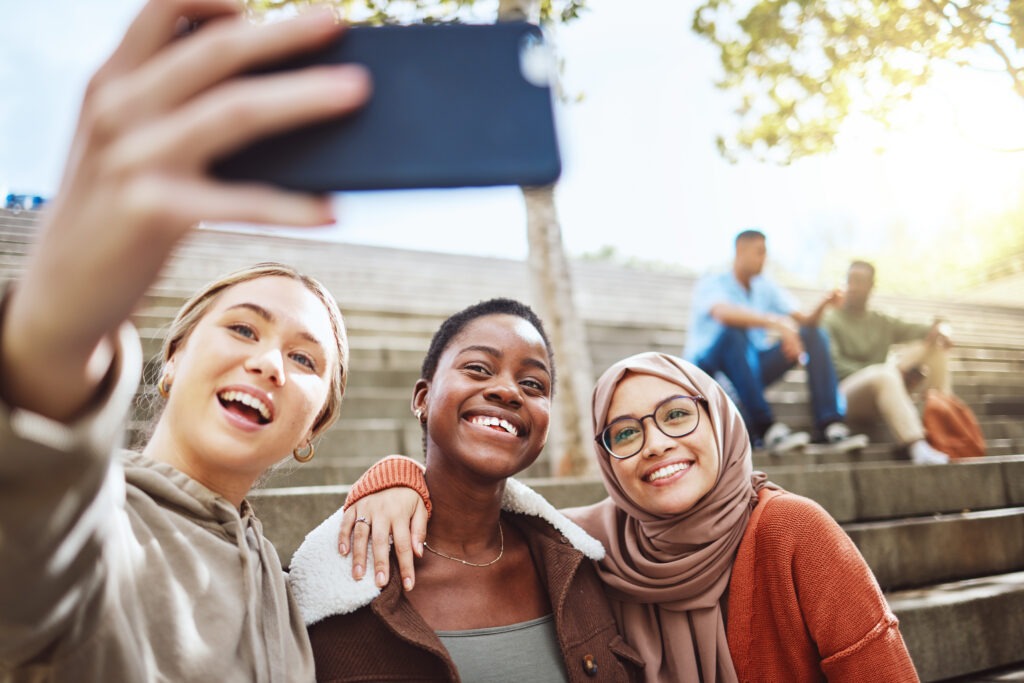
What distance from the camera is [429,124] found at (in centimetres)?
57

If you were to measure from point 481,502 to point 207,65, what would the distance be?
1.77 m

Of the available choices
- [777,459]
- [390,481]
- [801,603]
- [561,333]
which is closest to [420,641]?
[390,481]

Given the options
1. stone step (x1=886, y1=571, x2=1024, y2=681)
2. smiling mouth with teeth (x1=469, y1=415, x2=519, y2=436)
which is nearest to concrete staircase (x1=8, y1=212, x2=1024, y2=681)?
stone step (x1=886, y1=571, x2=1024, y2=681)

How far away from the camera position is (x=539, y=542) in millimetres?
2236

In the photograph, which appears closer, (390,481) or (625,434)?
(390,481)

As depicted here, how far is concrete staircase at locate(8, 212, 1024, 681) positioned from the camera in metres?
3.21

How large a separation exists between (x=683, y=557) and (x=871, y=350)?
4584mm

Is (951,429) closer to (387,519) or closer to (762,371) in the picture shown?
(762,371)

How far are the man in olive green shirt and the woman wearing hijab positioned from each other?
3.93 meters

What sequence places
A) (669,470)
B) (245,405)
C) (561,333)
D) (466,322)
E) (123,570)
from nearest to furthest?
(123,570) → (245,405) → (669,470) → (466,322) → (561,333)

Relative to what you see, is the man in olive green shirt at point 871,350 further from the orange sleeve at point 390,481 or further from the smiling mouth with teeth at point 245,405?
the smiling mouth with teeth at point 245,405

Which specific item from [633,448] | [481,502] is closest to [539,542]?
[481,502]

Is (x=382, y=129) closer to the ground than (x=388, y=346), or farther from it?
farther from it

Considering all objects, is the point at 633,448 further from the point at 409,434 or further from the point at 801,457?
the point at 801,457
